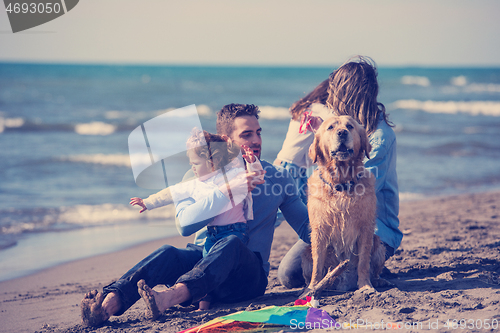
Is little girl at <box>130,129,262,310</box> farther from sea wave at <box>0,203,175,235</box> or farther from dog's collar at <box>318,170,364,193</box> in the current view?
sea wave at <box>0,203,175,235</box>

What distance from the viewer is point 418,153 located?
1215 cm

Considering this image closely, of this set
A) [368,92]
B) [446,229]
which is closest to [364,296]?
[368,92]

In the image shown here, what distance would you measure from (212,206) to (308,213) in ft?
2.87

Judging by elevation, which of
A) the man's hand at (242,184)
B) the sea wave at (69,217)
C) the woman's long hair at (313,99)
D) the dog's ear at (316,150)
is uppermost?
the woman's long hair at (313,99)

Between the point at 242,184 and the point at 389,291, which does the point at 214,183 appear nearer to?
the point at 242,184

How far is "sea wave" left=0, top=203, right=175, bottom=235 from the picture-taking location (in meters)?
6.26

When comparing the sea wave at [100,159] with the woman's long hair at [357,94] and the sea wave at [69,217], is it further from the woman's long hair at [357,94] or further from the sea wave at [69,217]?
the woman's long hair at [357,94]

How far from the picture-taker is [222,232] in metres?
3.32

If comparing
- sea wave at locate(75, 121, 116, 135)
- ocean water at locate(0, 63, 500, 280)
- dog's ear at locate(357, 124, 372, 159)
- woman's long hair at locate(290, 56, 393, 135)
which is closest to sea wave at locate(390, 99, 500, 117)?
ocean water at locate(0, 63, 500, 280)

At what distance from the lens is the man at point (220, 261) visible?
301 centimetres

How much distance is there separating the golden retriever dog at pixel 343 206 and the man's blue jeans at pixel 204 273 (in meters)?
0.51

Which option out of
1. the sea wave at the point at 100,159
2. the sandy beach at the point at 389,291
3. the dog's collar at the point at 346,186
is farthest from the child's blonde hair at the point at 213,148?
the sea wave at the point at 100,159

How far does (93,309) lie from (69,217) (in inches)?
161

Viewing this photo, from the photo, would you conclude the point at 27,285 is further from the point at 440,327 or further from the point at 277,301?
the point at 440,327
